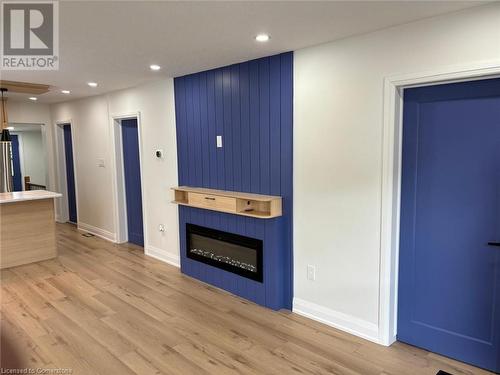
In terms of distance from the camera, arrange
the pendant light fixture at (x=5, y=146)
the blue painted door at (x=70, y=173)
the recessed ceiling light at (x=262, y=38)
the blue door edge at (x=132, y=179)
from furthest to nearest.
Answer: the blue painted door at (x=70, y=173) < the blue door edge at (x=132, y=179) < the pendant light fixture at (x=5, y=146) < the recessed ceiling light at (x=262, y=38)

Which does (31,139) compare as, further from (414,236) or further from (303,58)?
(414,236)

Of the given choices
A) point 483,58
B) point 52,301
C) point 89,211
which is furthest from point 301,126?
point 89,211

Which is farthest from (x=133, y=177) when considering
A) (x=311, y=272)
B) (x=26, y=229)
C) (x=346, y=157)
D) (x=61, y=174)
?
(x=346, y=157)

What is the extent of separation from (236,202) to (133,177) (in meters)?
2.68

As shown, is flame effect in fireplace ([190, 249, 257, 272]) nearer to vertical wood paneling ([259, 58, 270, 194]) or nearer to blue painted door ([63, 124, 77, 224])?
vertical wood paneling ([259, 58, 270, 194])

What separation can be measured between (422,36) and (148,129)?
3575 mm

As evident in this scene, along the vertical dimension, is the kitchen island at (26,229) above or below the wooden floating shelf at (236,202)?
below

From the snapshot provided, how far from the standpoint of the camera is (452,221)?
2.54 m

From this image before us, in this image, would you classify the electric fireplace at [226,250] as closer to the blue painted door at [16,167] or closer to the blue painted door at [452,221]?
the blue painted door at [452,221]

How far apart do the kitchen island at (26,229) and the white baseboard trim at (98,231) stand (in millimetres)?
955

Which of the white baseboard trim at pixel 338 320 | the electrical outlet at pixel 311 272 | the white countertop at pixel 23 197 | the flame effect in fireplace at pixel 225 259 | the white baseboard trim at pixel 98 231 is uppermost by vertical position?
the white countertop at pixel 23 197

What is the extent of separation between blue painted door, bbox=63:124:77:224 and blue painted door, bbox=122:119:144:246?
6.85 feet

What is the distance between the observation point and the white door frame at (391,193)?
8.50 ft

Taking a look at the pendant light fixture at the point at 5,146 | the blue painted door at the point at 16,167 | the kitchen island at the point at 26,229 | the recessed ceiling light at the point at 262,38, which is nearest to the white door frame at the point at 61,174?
the pendant light fixture at the point at 5,146
